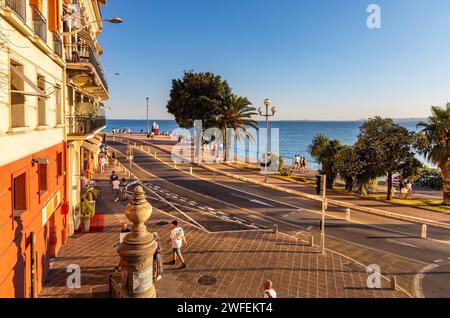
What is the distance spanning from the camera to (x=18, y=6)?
852 cm

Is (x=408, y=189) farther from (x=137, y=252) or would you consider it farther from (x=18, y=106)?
(x=18, y=106)

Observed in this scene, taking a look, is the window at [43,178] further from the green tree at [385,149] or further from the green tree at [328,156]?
the green tree at [328,156]

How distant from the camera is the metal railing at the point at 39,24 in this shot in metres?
10.5

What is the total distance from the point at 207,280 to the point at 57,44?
1090 cm

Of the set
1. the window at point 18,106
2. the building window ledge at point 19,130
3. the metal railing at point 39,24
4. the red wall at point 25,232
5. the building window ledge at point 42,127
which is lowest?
the red wall at point 25,232

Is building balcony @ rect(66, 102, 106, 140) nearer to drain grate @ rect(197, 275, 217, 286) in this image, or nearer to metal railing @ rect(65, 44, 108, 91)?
metal railing @ rect(65, 44, 108, 91)

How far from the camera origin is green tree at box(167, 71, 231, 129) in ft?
151

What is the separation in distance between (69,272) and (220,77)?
40833mm

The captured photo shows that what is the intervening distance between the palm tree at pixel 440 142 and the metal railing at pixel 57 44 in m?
24.6

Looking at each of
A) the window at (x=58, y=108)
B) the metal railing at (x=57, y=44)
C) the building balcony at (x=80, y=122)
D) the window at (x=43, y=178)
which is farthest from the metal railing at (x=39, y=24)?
the building balcony at (x=80, y=122)

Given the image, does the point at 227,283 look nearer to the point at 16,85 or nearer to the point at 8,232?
the point at 8,232

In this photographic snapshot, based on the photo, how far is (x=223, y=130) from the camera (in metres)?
44.4

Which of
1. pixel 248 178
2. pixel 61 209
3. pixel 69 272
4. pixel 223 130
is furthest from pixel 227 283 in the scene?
pixel 223 130

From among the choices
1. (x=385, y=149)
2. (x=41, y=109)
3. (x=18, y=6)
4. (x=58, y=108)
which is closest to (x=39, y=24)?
(x=18, y=6)
